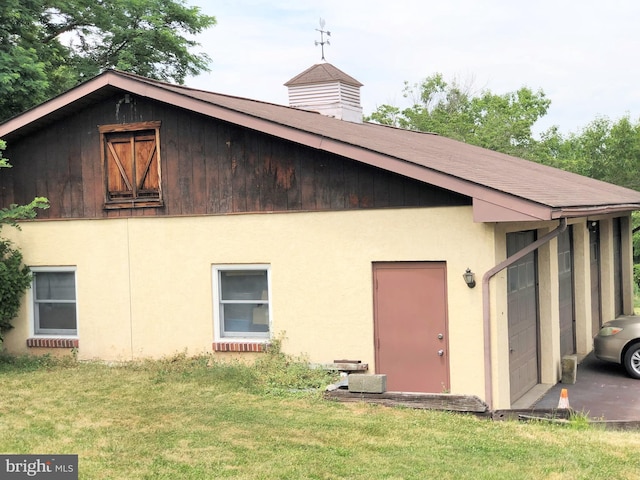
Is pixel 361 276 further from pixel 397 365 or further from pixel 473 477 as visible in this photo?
pixel 473 477

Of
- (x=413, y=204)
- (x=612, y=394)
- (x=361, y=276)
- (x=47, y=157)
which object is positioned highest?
(x=47, y=157)

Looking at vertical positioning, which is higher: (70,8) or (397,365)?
(70,8)

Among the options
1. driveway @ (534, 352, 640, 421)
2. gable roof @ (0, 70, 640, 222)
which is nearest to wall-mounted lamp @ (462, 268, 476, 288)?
gable roof @ (0, 70, 640, 222)

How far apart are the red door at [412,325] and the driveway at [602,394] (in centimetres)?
178

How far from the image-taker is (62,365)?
46.8 ft

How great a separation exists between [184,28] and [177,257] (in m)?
20.6

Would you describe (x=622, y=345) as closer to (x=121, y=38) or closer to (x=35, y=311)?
(x=35, y=311)

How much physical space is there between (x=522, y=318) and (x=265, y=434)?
521 cm

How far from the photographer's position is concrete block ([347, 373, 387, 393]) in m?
11.3

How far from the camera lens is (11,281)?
1426 centimetres

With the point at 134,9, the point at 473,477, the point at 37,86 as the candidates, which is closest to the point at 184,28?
the point at 134,9

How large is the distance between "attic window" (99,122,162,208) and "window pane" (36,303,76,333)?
6.83 feet

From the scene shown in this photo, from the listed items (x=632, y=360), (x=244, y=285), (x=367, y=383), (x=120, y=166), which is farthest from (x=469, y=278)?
(x=120, y=166)

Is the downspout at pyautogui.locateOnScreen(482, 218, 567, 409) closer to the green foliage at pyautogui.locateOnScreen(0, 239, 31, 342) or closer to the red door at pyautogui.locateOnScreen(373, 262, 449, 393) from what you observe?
the red door at pyautogui.locateOnScreen(373, 262, 449, 393)
